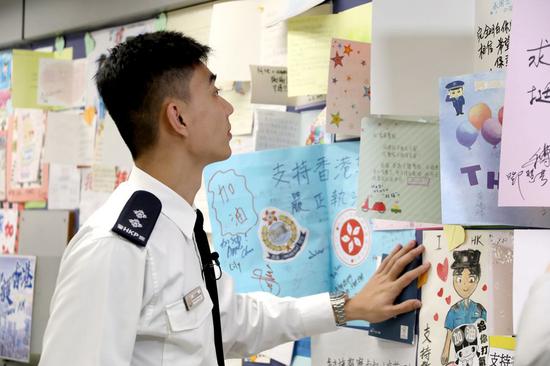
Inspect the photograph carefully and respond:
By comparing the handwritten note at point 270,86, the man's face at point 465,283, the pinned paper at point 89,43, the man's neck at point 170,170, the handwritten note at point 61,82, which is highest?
the pinned paper at point 89,43

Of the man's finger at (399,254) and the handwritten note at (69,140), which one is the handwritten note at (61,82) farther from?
the man's finger at (399,254)

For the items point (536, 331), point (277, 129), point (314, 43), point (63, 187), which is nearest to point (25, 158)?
point (63, 187)

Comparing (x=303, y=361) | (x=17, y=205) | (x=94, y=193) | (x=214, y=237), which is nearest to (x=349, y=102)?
(x=214, y=237)

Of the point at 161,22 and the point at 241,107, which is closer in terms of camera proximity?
the point at 241,107

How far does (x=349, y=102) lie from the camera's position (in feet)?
4.76

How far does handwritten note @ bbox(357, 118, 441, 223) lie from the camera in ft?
4.37

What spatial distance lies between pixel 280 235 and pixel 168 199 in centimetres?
38

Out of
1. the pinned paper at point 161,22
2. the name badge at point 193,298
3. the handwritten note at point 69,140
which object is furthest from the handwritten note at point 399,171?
the handwritten note at point 69,140

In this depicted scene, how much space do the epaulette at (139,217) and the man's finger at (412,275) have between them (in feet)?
1.62

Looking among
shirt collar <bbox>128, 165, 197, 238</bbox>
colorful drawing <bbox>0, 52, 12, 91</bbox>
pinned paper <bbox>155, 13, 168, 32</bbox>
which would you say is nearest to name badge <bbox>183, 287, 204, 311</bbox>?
shirt collar <bbox>128, 165, 197, 238</bbox>

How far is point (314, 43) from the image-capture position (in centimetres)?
158

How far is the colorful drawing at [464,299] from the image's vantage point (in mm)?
1243

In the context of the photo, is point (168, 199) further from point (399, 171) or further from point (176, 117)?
point (399, 171)

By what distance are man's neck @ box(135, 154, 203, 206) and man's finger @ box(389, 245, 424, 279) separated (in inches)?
17.1
